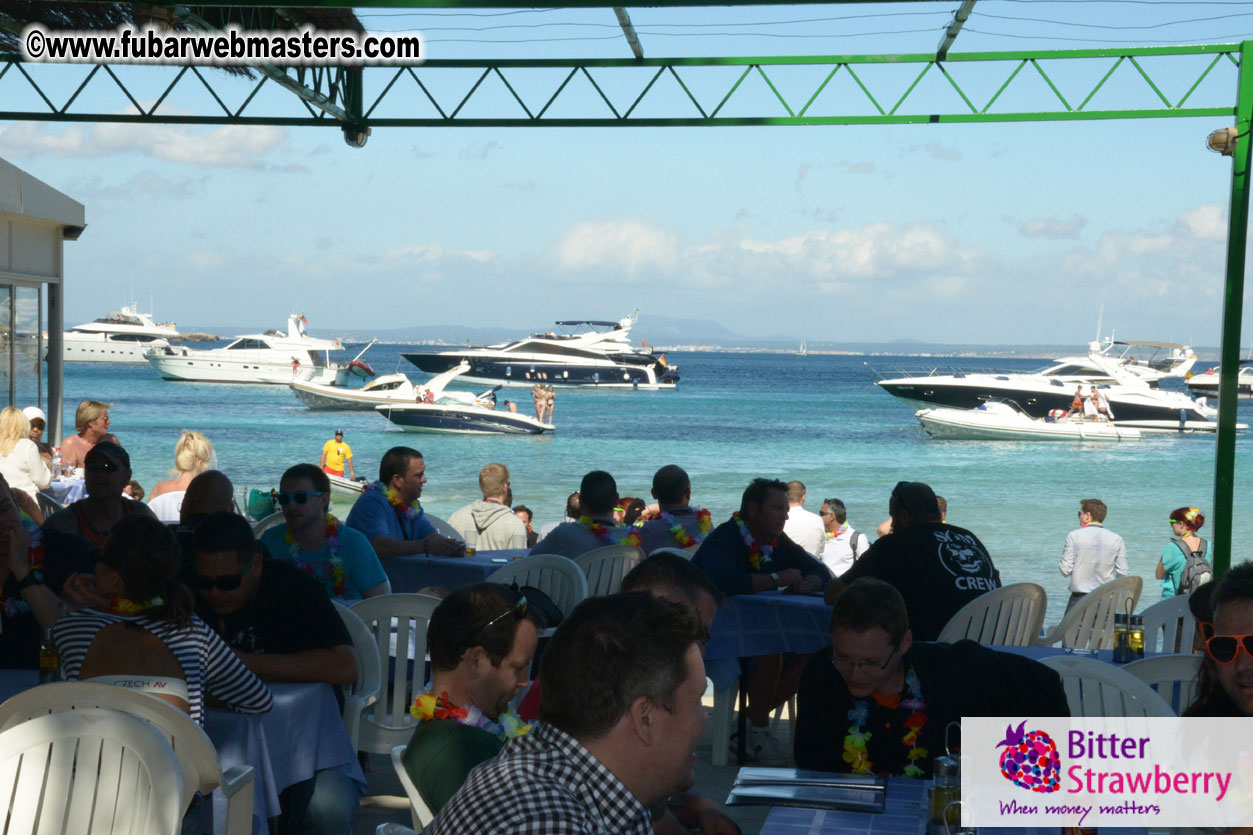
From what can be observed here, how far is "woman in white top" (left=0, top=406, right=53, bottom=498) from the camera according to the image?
8422 millimetres

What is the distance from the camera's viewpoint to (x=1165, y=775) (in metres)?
2.73

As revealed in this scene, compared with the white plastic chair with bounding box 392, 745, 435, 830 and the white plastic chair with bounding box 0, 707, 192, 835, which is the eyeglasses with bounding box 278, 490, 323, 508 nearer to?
the white plastic chair with bounding box 0, 707, 192, 835

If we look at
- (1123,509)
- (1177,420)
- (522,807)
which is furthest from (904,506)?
(1177,420)

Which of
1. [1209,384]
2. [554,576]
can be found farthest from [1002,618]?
[1209,384]

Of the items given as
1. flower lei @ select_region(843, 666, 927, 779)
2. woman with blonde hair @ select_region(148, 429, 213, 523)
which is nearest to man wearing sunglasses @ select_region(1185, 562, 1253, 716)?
flower lei @ select_region(843, 666, 927, 779)

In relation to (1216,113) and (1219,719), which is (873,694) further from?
(1216,113)

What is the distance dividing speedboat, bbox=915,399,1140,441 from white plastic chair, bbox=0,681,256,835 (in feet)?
137

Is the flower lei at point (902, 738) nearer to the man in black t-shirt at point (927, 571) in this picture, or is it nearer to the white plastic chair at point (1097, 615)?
the man in black t-shirt at point (927, 571)

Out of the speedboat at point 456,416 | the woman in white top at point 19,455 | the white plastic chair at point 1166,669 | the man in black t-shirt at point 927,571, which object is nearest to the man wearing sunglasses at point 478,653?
the white plastic chair at point 1166,669

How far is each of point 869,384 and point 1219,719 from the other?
3602 inches

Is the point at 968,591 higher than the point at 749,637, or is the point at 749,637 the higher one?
the point at 968,591

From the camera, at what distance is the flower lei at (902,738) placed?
293 centimetres

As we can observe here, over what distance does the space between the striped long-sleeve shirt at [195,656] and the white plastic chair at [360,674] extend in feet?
2.28

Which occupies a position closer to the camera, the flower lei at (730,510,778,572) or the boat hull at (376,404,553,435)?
the flower lei at (730,510,778,572)
